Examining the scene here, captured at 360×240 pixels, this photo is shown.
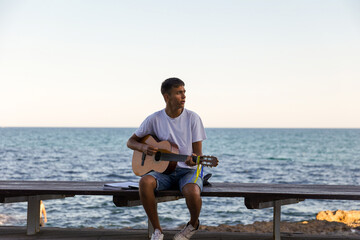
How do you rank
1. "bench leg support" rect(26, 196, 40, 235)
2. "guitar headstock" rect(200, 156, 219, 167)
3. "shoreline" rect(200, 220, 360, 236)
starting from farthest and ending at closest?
"shoreline" rect(200, 220, 360, 236) < "bench leg support" rect(26, 196, 40, 235) < "guitar headstock" rect(200, 156, 219, 167)

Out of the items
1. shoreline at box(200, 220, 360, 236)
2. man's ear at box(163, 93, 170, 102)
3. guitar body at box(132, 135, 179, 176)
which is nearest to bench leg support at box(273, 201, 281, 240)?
guitar body at box(132, 135, 179, 176)

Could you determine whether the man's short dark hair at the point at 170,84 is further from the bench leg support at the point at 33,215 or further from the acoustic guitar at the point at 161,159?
the bench leg support at the point at 33,215

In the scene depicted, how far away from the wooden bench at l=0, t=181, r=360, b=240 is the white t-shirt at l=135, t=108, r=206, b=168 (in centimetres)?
44

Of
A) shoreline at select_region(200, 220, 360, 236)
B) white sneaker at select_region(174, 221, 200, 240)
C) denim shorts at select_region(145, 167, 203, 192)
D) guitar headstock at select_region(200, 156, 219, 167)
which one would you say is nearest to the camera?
guitar headstock at select_region(200, 156, 219, 167)

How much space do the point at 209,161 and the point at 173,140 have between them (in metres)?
0.51

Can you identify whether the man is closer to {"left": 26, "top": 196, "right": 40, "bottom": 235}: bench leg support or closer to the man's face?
the man's face

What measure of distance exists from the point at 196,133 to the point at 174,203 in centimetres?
775

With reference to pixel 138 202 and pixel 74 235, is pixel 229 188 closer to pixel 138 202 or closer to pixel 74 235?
pixel 138 202

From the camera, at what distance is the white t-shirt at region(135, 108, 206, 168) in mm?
4227

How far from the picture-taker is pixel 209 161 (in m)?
3.86

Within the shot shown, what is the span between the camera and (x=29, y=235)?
15.1ft

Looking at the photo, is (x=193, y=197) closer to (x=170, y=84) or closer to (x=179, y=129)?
(x=179, y=129)

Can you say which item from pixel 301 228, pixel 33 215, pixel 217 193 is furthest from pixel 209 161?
pixel 301 228

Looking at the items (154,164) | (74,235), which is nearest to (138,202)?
(154,164)
